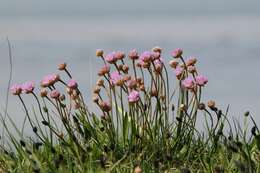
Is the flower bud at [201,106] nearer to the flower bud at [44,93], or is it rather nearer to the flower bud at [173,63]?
the flower bud at [173,63]

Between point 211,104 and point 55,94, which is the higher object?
point 55,94

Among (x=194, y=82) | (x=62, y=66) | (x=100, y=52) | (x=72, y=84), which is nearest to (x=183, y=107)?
(x=194, y=82)

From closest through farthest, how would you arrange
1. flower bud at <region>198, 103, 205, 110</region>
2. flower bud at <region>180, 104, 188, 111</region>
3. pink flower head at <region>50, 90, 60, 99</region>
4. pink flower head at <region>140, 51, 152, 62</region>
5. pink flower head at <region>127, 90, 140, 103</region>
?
pink flower head at <region>127, 90, 140, 103</region>
pink flower head at <region>140, 51, 152, 62</region>
pink flower head at <region>50, 90, 60, 99</region>
flower bud at <region>198, 103, 205, 110</region>
flower bud at <region>180, 104, 188, 111</region>

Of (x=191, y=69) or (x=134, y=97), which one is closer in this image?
(x=134, y=97)

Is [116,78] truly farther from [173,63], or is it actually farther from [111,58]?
[173,63]

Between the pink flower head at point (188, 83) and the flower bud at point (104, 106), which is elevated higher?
the pink flower head at point (188, 83)

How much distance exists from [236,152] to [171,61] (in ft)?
4.17

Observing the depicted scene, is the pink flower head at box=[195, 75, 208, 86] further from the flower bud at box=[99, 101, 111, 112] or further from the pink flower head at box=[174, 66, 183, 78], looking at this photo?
the flower bud at box=[99, 101, 111, 112]

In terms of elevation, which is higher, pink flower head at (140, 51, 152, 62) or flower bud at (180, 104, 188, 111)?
pink flower head at (140, 51, 152, 62)

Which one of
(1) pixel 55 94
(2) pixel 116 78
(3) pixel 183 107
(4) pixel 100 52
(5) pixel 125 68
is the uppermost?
(4) pixel 100 52

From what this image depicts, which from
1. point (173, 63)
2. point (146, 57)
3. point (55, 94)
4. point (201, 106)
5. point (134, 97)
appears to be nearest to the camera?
point (134, 97)

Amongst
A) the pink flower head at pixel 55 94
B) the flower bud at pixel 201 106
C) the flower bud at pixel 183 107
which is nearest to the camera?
the pink flower head at pixel 55 94

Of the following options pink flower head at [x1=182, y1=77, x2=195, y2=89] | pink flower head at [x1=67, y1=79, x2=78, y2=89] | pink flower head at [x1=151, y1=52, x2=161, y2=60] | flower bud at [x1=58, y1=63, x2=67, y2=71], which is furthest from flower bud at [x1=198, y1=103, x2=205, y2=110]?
flower bud at [x1=58, y1=63, x2=67, y2=71]

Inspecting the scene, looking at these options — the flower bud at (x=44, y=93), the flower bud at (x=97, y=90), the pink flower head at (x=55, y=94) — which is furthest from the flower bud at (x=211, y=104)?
the flower bud at (x=44, y=93)
